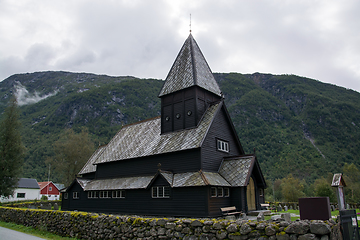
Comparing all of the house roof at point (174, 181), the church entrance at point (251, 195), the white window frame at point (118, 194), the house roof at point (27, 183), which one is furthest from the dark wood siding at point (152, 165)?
the house roof at point (27, 183)

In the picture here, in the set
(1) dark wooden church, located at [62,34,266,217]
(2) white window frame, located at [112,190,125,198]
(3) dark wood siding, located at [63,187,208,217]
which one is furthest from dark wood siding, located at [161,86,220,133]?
(2) white window frame, located at [112,190,125,198]

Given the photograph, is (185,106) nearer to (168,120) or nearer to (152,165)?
(168,120)

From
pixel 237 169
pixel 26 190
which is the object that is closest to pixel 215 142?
pixel 237 169

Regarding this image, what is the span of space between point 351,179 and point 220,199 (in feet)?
197

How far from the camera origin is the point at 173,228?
11.0 metres

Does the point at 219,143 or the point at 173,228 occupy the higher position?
the point at 219,143

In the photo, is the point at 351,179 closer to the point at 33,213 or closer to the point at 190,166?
the point at 190,166

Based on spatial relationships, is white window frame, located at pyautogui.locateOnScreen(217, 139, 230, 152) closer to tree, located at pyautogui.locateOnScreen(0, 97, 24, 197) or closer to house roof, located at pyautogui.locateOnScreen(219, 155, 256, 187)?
house roof, located at pyautogui.locateOnScreen(219, 155, 256, 187)

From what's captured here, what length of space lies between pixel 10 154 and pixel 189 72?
34.3m

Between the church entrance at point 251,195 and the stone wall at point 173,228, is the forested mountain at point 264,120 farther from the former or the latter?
the stone wall at point 173,228

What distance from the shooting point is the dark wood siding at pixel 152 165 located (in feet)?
76.2

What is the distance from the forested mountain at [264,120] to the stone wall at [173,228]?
9107 cm

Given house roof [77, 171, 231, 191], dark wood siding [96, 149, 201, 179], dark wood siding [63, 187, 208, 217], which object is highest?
dark wood siding [96, 149, 201, 179]

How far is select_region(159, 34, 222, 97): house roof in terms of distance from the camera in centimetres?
2747
